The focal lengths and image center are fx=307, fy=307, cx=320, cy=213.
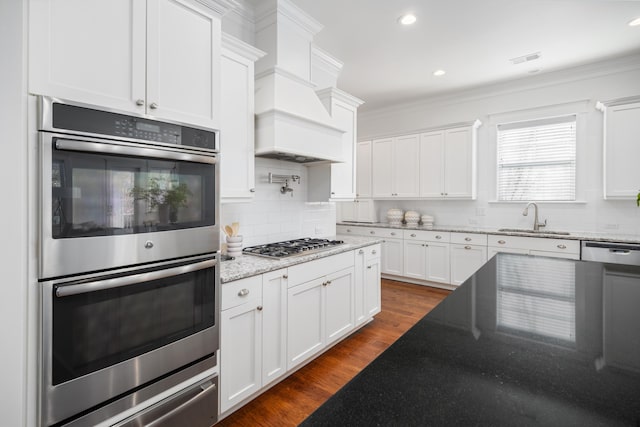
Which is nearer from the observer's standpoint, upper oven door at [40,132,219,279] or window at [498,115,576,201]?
upper oven door at [40,132,219,279]

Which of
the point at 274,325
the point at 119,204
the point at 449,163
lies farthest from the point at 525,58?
the point at 119,204

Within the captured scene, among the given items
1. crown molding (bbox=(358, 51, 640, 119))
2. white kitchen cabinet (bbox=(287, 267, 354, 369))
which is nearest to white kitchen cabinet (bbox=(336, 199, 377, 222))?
crown molding (bbox=(358, 51, 640, 119))

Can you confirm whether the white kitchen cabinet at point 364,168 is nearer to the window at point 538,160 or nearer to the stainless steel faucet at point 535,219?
the window at point 538,160

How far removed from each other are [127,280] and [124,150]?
56 centimetres

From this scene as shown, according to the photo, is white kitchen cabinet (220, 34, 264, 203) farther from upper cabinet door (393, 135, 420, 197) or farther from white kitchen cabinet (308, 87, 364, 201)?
upper cabinet door (393, 135, 420, 197)

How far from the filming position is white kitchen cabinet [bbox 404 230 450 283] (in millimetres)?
4547

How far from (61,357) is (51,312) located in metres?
0.18

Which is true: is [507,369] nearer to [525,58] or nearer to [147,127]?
[147,127]

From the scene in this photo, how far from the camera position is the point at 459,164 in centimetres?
466

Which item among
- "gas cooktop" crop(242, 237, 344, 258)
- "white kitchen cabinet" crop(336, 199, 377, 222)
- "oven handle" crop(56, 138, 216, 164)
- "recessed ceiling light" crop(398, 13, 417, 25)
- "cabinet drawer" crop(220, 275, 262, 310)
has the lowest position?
"cabinet drawer" crop(220, 275, 262, 310)

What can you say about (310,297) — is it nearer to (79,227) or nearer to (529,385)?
(79,227)

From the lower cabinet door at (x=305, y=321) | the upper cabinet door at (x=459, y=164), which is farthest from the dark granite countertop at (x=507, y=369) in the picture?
the upper cabinet door at (x=459, y=164)

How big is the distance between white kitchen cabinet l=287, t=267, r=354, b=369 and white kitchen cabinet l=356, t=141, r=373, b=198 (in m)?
2.95

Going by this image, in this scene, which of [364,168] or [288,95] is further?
[364,168]
